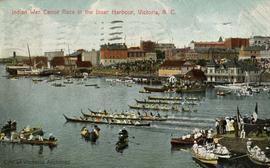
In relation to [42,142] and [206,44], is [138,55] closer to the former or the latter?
[206,44]

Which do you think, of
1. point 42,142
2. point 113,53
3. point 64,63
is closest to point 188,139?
point 113,53

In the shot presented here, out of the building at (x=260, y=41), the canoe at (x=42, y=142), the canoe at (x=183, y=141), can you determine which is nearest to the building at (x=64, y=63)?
the canoe at (x=42, y=142)

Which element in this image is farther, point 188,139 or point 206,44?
point 206,44

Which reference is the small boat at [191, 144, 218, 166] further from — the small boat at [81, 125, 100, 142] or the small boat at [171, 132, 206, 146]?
Answer: the small boat at [81, 125, 100, 142]

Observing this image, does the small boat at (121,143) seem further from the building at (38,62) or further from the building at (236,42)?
the building at (236,42)

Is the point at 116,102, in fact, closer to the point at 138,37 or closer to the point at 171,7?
the point at 138,37
